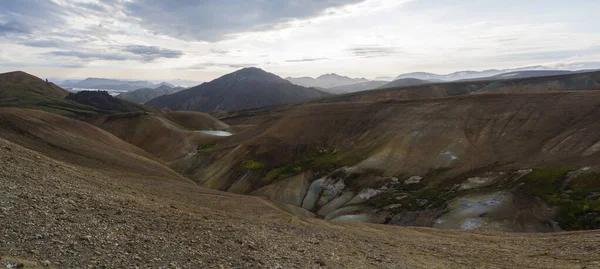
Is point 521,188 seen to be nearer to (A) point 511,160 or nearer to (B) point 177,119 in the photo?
(A) point 511,160

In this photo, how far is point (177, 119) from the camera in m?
174

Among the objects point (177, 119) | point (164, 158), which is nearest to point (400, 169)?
point (164, 158)

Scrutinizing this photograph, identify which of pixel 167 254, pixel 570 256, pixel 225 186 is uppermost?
pixel 167 254

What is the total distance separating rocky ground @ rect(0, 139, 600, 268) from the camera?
1520 cm

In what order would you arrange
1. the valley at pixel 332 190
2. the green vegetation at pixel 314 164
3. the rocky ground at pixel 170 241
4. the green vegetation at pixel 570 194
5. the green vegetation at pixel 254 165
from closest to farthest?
the rocky ground at pixel 170 241 → the valley at pixel 332 190 → the green vegetation at pixel 570 194 → the green vegetation at pixel 314 164 → the green vegetation at pixel 254 165

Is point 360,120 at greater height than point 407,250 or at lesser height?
greater

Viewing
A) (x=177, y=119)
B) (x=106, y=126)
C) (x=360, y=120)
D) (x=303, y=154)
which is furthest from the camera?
(x=177, y=119)

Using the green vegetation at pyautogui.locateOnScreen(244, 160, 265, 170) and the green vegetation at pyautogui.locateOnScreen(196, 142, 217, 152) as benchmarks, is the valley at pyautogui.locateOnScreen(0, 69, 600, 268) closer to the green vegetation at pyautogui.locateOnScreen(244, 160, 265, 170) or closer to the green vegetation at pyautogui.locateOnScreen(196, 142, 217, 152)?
the green vegetation at pyautogui.locateOnScreen(244, 160, 265, 170)

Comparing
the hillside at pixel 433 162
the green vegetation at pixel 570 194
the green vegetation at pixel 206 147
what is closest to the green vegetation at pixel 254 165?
the hillside at pixel 433 162

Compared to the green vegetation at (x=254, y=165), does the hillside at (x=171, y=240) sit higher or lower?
higher

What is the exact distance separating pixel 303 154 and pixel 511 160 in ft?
144

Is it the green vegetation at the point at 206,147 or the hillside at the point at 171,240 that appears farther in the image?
the green vegetation at the point at 206,147

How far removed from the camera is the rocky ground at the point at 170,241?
1520 centimetres

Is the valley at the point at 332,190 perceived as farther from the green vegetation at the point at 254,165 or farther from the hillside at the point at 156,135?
the hillside at the point at 156,135
